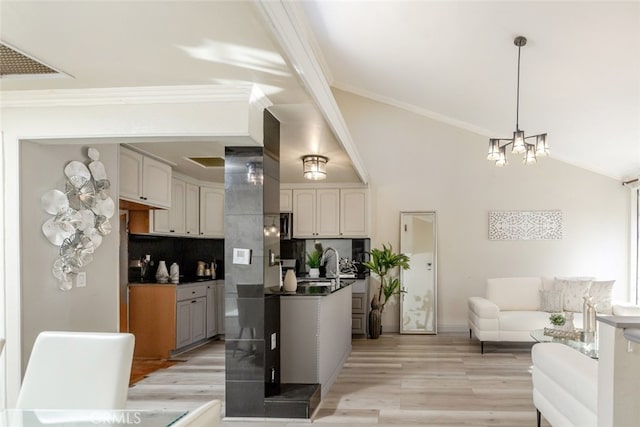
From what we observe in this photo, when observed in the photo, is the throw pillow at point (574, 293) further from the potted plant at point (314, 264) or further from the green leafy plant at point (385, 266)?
the potted plant at point (314, 264)

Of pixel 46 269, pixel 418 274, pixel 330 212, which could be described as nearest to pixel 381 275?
pixel 418 274

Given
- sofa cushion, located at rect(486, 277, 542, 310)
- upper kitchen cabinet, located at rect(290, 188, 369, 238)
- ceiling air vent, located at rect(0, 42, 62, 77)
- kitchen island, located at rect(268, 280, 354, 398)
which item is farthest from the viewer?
upper kitchen cabinet, located at rect(290, 188, 369, 238)

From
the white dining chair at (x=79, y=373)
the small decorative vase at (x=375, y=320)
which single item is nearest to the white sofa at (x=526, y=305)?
the small decorative vase at (x=375, y=320)

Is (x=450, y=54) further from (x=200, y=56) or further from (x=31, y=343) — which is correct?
(x=31, y=343)

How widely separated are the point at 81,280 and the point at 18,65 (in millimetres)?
1671

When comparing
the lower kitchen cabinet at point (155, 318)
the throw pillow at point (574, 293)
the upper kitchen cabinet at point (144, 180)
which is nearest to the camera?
the upper kitchen cabinet at point (144, 180)

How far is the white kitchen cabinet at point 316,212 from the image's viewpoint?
8.12m

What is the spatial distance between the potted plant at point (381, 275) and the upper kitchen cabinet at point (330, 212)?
51 cm

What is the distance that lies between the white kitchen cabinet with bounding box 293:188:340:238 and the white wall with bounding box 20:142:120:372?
163 inches

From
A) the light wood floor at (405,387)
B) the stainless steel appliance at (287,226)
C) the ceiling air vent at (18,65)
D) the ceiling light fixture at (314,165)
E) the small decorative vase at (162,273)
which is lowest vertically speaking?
the light wood floor at (405,387)

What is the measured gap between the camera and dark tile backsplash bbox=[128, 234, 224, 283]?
6.85 m

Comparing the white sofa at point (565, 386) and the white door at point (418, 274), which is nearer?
the white sofa at point (565, 386)

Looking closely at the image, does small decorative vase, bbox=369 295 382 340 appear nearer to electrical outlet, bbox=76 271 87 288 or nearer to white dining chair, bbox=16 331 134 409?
electrical outlet, bbox=76 271 87 288

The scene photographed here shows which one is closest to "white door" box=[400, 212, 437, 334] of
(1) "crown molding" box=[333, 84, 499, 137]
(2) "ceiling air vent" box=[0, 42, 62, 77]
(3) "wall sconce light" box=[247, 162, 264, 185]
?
(1) "crown molding" box=[333, 84, 499, 137]
